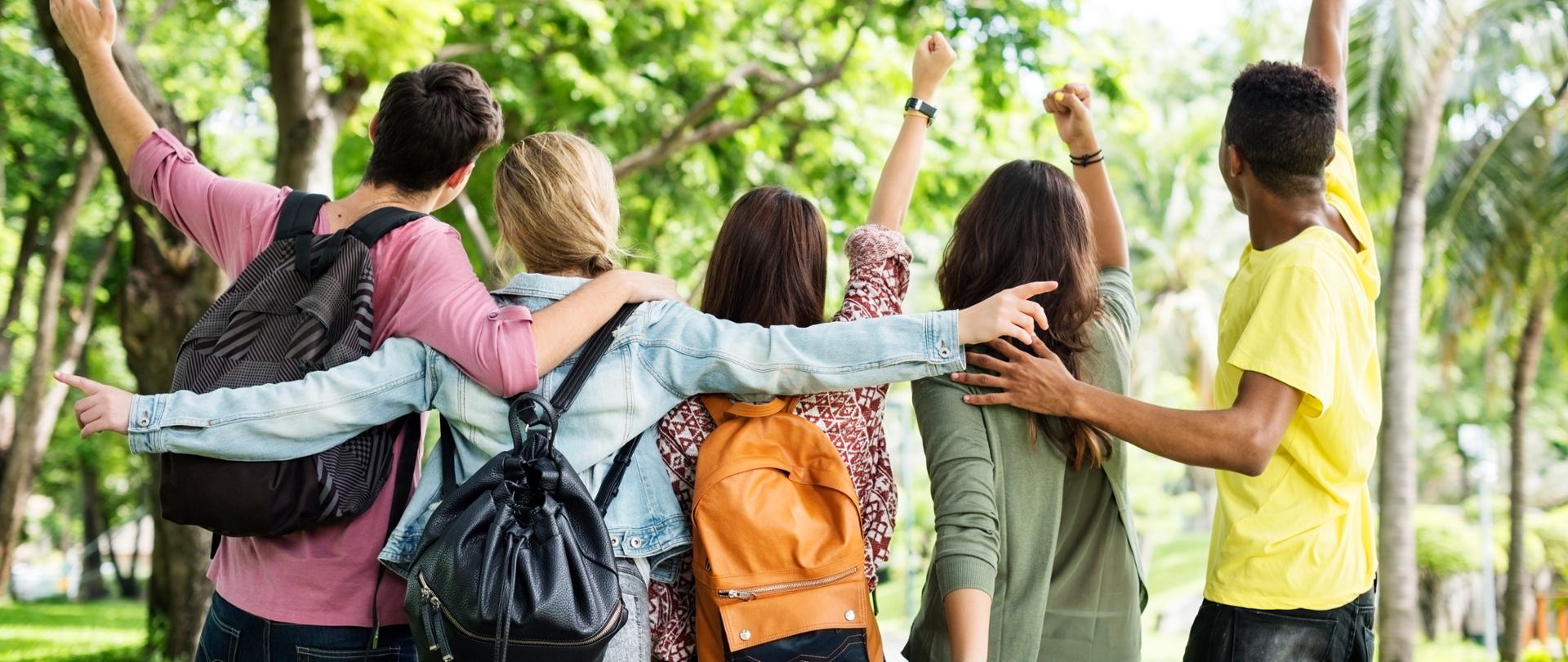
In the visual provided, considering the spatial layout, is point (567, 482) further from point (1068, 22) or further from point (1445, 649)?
point (1445, 649)

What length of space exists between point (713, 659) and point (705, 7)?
7645 millimetres

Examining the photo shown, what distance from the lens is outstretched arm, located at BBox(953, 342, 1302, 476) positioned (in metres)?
2.42

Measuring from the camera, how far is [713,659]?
8.14 feet

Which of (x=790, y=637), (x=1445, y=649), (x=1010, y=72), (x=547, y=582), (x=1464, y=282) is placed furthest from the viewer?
(x=1445, y=649)

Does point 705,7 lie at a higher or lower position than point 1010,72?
higher

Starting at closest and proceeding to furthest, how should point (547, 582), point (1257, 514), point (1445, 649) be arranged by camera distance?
point (547, 582), point (1257, 514), point (1445, 649)

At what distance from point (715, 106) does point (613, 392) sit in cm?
778

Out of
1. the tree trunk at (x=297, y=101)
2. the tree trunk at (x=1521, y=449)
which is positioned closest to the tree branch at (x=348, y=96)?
the tree trunk at (x=297, y=101)

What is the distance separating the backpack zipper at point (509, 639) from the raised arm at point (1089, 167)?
1499 millimetres


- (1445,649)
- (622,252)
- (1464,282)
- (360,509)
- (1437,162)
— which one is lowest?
(1445,649)

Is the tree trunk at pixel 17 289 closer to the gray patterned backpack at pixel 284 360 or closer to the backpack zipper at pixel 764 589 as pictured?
the gray patterned backpack at pixel 284 360

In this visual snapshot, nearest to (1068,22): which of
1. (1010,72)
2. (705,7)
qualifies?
(1010,72)

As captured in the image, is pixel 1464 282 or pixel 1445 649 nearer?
pixel 1464 282

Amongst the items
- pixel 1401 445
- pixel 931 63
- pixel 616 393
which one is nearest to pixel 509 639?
pixel 616 393
